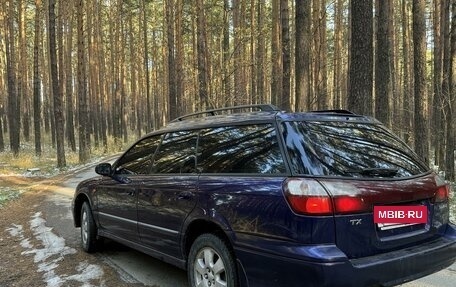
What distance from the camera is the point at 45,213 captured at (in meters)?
9.46

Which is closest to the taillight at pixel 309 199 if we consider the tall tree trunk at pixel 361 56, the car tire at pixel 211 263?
the car tire at pixel 211 263

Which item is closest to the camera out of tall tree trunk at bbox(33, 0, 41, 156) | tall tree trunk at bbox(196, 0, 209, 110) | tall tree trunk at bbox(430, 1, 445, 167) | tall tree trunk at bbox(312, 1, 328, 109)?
tall tree trunk at bbox(430, 1, 445, 167)

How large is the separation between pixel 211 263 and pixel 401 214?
5.40 ft

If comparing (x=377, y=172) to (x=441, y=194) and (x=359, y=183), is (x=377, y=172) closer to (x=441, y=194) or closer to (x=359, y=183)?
(x=359, y=183)

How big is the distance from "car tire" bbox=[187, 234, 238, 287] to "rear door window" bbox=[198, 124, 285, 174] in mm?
642

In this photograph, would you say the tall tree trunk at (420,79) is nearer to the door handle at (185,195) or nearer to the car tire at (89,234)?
the car tire at (89,234)

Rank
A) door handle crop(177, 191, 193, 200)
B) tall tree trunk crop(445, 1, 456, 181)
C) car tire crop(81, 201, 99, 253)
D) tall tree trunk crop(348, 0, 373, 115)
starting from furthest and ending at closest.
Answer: tall tree trunk crop(445, 1, 456, 181), tall tree trunk crop(348, 0, 373, 115), car tire crop(81, 201, 99, 253), door handle crop(177, 191, 193, 200)

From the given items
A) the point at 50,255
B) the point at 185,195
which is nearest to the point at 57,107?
the point at 50,255

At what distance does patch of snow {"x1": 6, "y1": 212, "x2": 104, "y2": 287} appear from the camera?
526cm

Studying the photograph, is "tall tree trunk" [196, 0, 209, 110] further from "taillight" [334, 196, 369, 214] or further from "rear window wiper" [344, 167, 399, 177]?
"taillight" [334, 196, 369, 214]

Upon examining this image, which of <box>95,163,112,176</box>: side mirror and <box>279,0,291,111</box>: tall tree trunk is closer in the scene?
<box>95,163,112,176</box>: side mirror

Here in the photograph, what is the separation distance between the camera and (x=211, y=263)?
389cm

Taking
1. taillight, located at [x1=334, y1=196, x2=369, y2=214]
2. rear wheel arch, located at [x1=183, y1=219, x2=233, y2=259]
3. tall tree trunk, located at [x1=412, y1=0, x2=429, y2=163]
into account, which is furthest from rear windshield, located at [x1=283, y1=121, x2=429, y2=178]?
tall tree trunk, located at [x1=412, y1=0, x2=429, y2=163]

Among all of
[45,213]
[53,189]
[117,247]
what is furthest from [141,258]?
[53,189]
